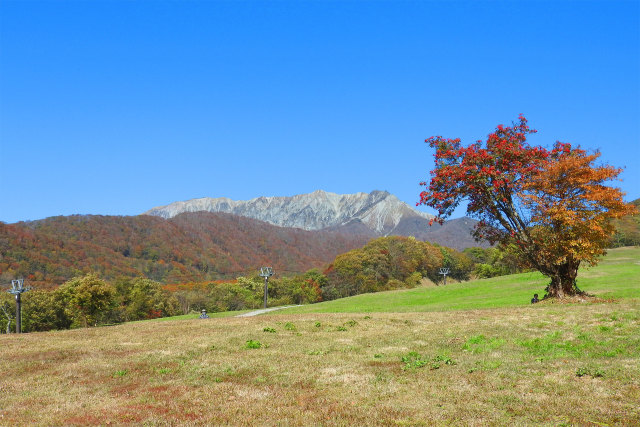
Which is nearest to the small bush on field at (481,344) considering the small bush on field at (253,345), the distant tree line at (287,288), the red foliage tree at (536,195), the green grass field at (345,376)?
the green grass field at (345,376)

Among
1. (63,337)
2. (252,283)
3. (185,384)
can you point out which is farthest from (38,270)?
(185,384)

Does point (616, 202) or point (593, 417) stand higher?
point (616, 202)

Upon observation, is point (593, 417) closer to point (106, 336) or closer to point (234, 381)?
point (234, 381)

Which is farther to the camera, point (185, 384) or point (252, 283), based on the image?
point (252, 283)

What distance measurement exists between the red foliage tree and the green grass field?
7527 millimetres

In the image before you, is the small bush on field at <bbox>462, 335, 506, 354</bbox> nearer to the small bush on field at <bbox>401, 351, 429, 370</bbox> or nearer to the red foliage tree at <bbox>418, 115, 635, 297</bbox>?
the small bush on field at <bbox>401, 351, 429, 370</bbox>

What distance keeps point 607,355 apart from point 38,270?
187408 millimetres

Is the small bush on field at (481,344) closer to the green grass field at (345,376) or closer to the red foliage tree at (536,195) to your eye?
the green grass field at (345,376)

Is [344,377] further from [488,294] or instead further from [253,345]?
[488,294]

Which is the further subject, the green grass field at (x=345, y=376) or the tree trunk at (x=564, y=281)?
the tree trunk at (x=564, y=281)

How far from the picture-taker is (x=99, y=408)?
11.0 m

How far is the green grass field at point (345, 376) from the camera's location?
9.59 meters

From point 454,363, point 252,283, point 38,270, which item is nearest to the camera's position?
point 454,363

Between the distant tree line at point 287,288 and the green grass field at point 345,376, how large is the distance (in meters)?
68.2
